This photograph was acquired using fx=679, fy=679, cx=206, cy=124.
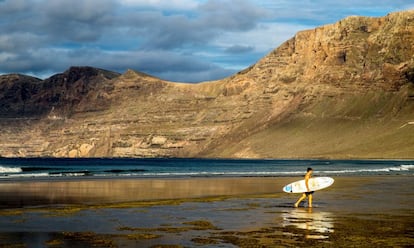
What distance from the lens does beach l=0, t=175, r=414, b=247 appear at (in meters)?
25.2

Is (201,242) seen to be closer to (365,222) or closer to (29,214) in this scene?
(365,222)

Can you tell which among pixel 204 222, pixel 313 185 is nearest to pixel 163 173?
pixel 313 185

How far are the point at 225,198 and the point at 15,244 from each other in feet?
80.2

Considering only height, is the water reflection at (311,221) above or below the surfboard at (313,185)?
below

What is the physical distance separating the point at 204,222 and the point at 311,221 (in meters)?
5.02

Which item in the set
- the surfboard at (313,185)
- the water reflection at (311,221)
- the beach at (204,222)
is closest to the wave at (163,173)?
the beach at (204,222)

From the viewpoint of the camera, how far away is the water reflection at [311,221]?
2734 centimetres

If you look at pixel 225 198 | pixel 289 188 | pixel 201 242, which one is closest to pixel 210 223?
pixel 201 242

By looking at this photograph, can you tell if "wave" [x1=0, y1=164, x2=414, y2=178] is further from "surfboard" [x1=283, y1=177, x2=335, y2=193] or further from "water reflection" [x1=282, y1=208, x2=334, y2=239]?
"water reflection" [x1=282, y1=208, x2=334, y2=239]

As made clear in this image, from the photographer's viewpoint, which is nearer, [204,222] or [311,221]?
[204,222]

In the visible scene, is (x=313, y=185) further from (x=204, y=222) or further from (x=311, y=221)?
(x=204, y=222)

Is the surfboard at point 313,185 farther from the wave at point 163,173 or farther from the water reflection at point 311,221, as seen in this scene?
the wave at point 163,173

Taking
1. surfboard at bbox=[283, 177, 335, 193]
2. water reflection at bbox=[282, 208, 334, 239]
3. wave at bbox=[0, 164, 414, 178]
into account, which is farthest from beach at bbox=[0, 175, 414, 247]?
wave at bbox=[0, 164, 414, 178]

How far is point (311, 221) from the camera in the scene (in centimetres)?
3170
